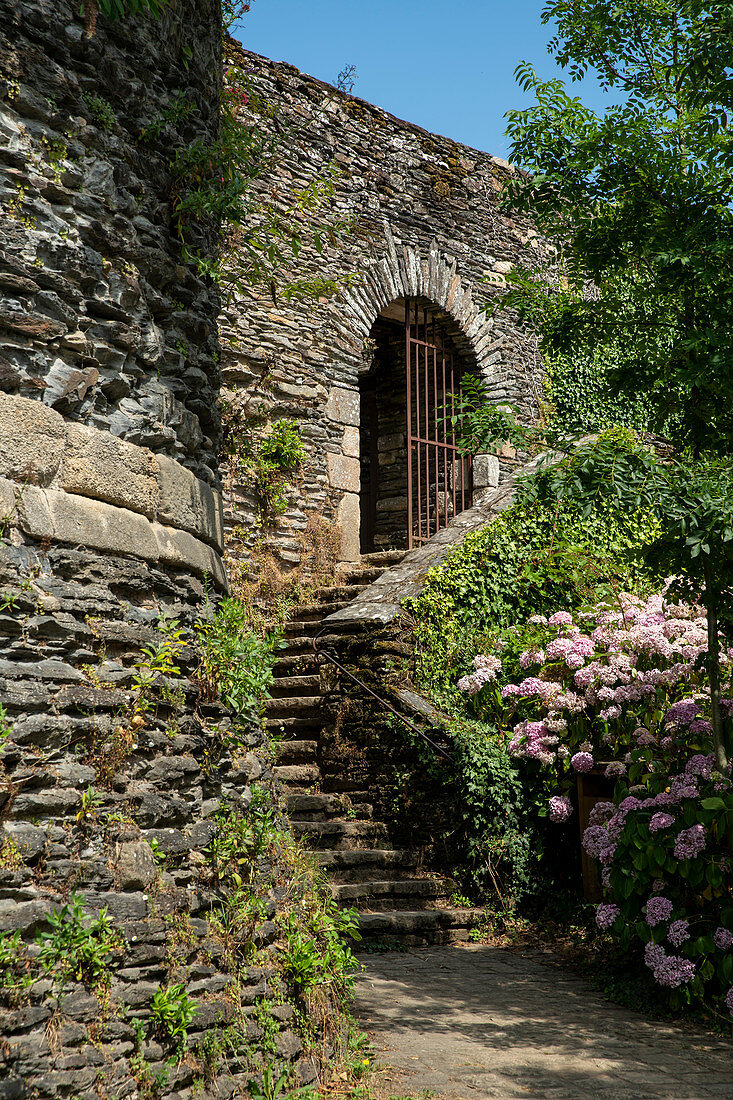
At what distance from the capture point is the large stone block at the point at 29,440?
3.02m

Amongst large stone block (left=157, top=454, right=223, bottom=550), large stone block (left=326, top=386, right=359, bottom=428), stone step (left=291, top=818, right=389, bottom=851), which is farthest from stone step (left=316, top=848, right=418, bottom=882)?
large stone block (left=326, top=386, right=359, bottom=428)

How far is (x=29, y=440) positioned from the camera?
10.2 feet

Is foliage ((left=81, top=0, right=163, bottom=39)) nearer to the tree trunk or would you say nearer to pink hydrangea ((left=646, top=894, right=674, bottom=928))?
the tree trunk

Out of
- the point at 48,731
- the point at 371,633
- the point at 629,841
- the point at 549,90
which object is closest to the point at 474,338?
the point at 371,633

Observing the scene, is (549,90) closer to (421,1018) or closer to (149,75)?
(149,75)

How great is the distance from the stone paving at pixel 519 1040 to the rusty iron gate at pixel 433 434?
644cm

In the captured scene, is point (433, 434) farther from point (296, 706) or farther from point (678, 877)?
point (678, 877)

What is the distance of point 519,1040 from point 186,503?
281cm

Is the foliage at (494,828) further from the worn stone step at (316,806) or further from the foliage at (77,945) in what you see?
the foliage at (77,945)

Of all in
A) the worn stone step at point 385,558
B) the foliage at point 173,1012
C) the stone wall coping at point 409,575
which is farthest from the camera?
the worn stone step at point 385,558

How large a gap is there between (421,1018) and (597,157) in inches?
174

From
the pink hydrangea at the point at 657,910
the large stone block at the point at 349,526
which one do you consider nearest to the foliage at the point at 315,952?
the pink hydrangea at the point at 657,910

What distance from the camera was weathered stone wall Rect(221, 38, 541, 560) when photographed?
940 centimetres

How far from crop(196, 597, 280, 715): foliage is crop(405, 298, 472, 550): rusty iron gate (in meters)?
7.05
